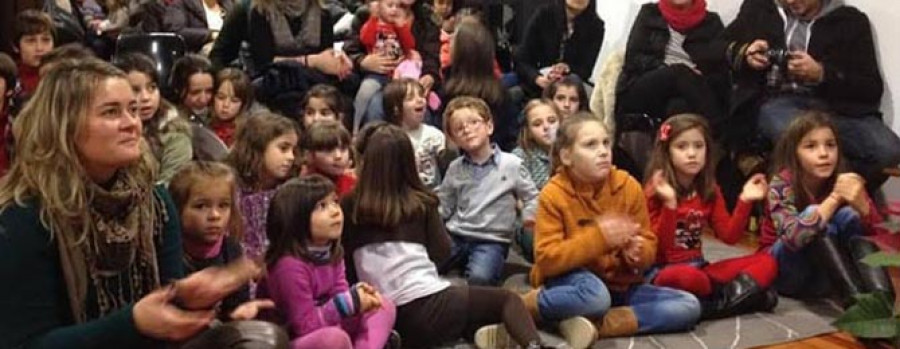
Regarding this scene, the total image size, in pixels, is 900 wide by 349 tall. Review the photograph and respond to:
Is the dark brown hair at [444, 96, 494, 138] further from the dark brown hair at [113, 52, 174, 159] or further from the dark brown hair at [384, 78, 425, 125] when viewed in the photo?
the dark brown hair at [113, 52, 174, 159]

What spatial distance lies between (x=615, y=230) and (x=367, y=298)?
0.70 metres

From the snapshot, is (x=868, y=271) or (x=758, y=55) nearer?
(x=868, y=271)

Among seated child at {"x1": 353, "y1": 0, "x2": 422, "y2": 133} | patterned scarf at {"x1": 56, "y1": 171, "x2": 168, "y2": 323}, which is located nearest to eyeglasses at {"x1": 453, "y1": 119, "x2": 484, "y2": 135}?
seated child at {"x1": 353, "y1": 0, "x2": 422, "y2": 133}

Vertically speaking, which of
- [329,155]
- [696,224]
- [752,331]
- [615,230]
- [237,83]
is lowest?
[752,331]

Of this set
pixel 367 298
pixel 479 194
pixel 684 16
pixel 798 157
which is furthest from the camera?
pixel 684 16

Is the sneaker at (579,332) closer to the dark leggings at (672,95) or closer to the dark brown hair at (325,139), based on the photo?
the dark brown hair at (325,139)

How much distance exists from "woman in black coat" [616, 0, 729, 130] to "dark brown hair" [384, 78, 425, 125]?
3.13 ft

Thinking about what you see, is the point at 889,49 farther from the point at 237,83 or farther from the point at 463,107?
the point at 237,83

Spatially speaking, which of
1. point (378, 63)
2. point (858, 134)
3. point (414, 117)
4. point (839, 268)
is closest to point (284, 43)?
point (378, 63)

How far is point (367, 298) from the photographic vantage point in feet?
7.73

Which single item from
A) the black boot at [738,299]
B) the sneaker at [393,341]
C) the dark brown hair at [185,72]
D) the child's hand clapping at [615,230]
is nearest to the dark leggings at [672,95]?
the black boot at [738,299]

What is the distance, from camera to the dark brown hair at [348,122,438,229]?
2.60m

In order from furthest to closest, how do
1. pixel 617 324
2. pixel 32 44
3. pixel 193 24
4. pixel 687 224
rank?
pixel 193 24 → pixel 32 44 → pixel 687 224 → pixel 617 324

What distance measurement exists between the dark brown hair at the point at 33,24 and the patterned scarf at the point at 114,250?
8.77ft
